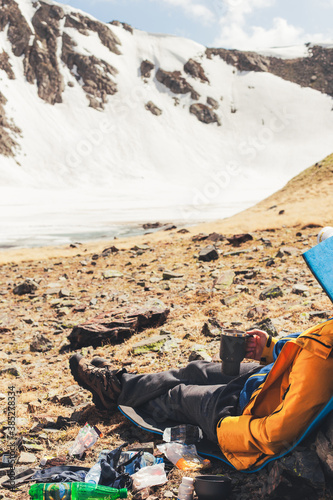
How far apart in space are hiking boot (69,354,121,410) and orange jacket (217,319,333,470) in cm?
145

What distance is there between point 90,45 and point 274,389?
136037 mm

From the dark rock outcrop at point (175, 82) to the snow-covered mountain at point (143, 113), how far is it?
317mm

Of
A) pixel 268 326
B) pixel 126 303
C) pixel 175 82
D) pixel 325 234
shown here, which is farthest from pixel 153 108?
pixel 325 234

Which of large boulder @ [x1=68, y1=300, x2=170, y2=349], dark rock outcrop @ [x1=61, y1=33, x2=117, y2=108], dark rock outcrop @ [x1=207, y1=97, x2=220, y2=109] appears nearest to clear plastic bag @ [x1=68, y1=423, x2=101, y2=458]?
large boulder @ [x1=68, y1=300, x2=170, y2=349]

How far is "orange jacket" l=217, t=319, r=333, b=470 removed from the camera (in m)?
2.46

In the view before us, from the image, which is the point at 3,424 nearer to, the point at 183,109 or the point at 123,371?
the point at 123,371

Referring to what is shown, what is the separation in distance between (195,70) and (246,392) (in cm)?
14135

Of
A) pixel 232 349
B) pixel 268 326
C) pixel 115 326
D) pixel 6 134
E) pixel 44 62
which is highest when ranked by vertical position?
pixel 44 62

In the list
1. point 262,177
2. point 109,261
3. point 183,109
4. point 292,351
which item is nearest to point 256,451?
point 292,351

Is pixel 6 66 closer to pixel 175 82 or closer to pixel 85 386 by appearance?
pixel 175 82

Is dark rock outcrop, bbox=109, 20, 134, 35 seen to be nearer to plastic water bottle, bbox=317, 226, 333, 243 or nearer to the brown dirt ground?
the brown dirt ground

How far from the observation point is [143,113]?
112188 millimetres

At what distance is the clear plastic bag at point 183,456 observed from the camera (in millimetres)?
3143

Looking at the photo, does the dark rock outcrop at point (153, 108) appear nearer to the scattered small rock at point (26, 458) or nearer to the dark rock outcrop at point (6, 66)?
the dark rock outcrop at point (6, 66)
